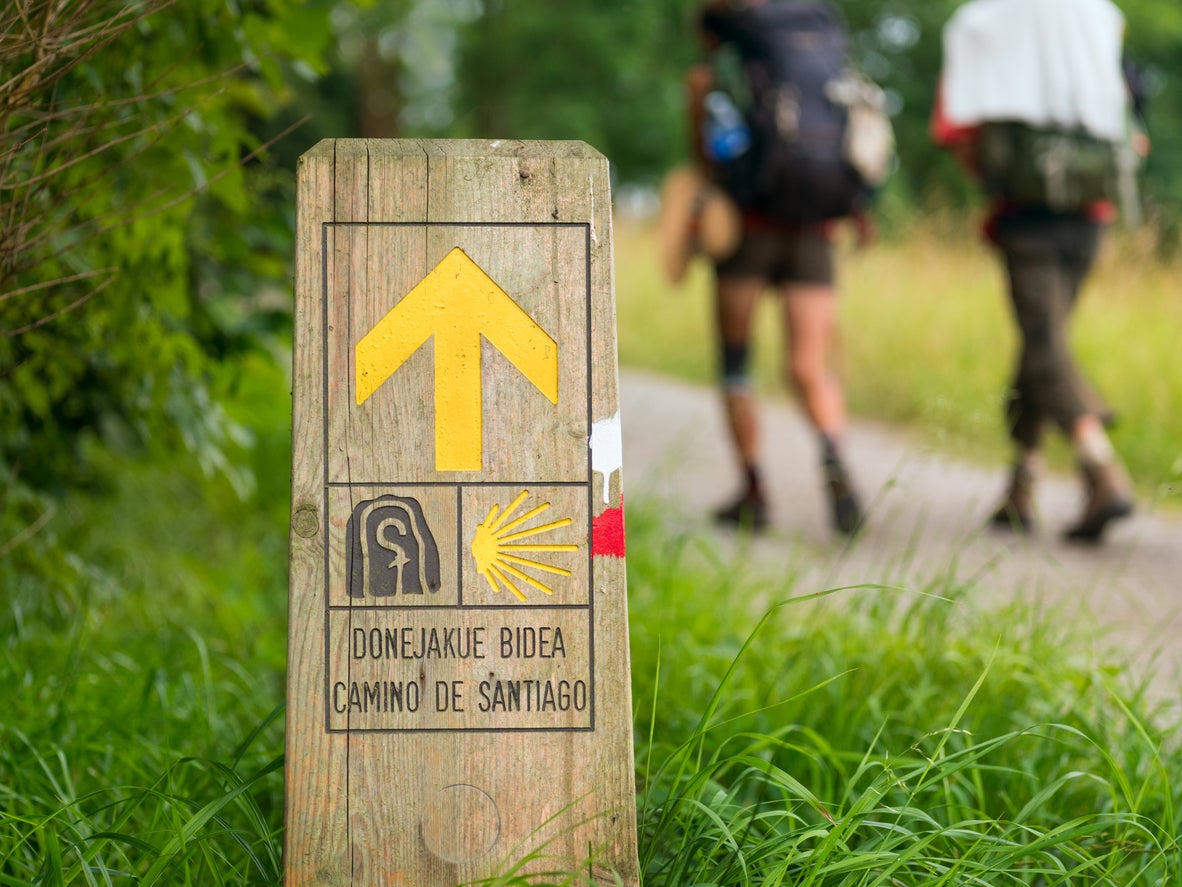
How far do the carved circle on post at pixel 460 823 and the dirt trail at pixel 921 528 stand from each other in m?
1.11

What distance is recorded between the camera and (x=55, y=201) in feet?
6.93

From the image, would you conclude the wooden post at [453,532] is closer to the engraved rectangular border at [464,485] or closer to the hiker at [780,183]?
the engraved rectangular border at [464,485]

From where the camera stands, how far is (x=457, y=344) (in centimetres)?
177

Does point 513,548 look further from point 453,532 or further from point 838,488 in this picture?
point 838,488

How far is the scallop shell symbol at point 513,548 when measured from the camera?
1759 millimetres

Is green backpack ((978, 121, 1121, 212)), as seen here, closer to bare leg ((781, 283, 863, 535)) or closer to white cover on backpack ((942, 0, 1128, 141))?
white cover on backpack ((942, 0, 1128, 141))

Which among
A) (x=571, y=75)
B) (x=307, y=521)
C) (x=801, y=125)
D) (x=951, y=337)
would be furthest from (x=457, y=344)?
(x=571, y=75)

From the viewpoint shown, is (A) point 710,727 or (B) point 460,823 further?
(A) point 710,727

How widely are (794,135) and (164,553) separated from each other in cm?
248

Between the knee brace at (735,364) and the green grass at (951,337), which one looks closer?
the knee brace at (735,364)

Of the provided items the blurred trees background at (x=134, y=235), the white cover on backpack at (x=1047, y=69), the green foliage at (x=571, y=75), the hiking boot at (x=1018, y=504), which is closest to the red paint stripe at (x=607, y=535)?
the blurred trees background at (x=134, y=235)

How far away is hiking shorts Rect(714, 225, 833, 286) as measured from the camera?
4648 mm

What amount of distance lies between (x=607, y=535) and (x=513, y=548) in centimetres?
13

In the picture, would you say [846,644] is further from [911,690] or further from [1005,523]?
[1005,523]
